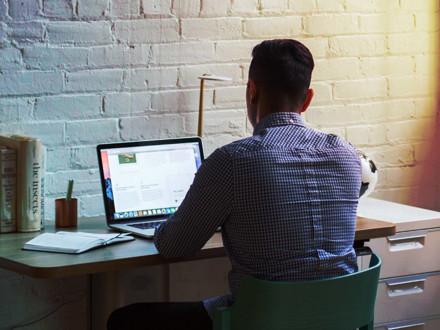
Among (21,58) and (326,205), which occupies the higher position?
→ (21,58)

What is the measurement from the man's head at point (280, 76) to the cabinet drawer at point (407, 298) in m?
0.99

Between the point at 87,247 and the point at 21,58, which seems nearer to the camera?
the point at 87,247

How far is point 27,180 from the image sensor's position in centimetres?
228

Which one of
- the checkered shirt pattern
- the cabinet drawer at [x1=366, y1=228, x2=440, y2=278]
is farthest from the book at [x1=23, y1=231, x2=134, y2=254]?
the cabinet drawer at [x1=366, y1=228, x2=440, y2=278]

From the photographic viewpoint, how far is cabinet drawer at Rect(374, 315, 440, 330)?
8.78 feet

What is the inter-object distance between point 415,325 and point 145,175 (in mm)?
1143

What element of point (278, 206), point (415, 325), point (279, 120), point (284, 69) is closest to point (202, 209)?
point (278, 206)

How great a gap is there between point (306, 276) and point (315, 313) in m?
0.10

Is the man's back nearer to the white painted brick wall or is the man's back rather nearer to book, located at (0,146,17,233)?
book, located at (0,146,17,233)

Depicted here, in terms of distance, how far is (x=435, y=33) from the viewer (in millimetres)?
3188

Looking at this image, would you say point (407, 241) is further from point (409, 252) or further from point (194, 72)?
point (194, 72)

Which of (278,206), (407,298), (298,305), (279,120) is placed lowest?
(407,298)

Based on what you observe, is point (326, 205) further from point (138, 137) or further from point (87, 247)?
point (138, 137)

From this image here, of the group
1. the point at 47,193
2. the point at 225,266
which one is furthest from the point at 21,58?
the point at 225,266
